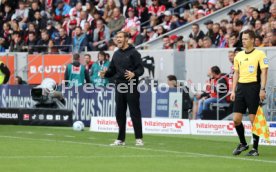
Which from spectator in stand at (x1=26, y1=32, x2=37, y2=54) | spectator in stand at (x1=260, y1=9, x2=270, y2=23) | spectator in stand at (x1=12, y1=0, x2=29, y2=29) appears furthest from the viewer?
spectator in stand at (x1=12, y1=0, x2=29, y2=29)

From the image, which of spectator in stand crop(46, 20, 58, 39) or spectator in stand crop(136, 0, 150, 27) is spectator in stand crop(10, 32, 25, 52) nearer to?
spectator in stand crop(46, 20, 58, 39)

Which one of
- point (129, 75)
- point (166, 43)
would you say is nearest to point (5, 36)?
point (166, 43)

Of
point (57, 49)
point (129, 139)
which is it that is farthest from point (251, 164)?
point (57, 49)

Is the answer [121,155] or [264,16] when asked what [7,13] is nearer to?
[264,16]

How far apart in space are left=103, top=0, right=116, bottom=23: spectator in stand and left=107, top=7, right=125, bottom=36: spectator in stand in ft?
1.86

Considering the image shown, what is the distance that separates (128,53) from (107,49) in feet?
40.9

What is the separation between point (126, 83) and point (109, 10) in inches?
601

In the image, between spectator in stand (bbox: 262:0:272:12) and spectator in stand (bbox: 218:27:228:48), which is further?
spectator in stand (bbox: 262:0:272:12)

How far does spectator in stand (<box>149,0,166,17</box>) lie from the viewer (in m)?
31.9

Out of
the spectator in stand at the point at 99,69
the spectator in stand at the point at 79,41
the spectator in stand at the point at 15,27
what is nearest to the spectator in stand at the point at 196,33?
the spectator in stand at the point at 99,69

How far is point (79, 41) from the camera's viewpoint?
3120cm

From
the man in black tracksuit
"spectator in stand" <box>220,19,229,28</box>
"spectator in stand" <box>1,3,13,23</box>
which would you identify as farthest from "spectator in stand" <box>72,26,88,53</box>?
the man in black tracksuit

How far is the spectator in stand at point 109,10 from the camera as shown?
1293 inches

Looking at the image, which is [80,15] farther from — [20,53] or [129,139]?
[129,139]
